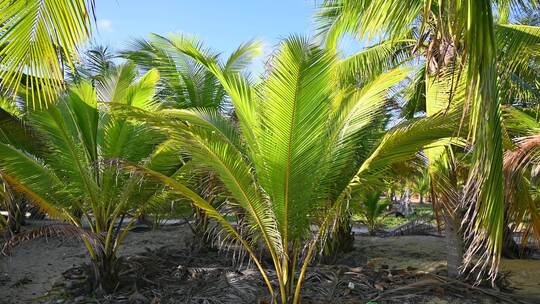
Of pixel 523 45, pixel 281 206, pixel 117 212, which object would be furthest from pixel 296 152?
pixel 117 212

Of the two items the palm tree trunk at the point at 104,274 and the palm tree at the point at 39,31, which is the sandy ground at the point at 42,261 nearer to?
the palm tree trunk at the point at 104,274

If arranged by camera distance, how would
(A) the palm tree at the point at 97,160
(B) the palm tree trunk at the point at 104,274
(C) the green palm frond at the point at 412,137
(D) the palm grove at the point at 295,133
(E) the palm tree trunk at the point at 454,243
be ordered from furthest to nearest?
(B) the palm tree trunk at the point at 104,274, (E) the palm tree trunk at the point at 454,243, (A) the palm tree at the point at 97,160, (C) the green palm frond at the point at 412,137, (D) the palm grove at the point at 295,133

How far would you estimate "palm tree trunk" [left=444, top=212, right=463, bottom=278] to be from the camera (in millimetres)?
6711

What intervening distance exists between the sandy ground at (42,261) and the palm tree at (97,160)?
4.51 ft

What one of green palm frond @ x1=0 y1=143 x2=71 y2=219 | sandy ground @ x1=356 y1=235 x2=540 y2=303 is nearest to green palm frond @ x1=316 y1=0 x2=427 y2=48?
green palm frond @ x1=0 y1=143 x2=71 y2=219

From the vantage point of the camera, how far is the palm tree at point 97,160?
640 centimetres

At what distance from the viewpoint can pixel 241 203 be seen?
5281mm

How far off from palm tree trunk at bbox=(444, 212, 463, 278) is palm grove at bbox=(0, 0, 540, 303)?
0.9 inches

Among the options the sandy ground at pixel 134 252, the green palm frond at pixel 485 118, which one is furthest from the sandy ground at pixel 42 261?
the green palm frond at pixel 485 118

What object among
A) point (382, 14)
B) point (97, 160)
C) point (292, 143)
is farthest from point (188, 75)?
point (382, 14)

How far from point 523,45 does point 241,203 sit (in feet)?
10.7

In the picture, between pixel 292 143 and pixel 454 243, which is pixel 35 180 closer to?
pixel 292 143

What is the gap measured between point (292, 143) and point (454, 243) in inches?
132

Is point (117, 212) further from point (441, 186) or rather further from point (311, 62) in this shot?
point (441, 186)
